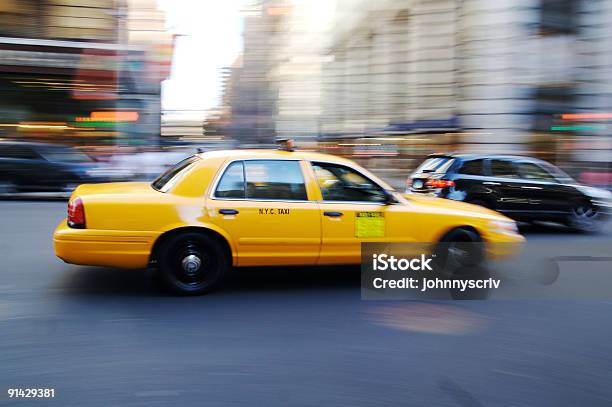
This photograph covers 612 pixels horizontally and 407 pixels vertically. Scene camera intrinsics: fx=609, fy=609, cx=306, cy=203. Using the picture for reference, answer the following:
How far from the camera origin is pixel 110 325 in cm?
480

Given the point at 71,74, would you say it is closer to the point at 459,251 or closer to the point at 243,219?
the point at 243,219

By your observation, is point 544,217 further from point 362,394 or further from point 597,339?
point 362,394

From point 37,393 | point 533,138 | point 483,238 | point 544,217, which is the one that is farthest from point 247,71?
point 37,393

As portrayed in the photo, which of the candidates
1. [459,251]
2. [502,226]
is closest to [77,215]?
[459,251]

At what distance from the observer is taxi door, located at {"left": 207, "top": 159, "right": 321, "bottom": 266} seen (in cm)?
564

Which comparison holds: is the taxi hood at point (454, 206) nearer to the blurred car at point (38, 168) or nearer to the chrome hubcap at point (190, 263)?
the chrome hubcap at point (190, 263)

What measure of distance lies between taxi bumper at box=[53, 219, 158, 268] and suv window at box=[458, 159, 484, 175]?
6258 mm

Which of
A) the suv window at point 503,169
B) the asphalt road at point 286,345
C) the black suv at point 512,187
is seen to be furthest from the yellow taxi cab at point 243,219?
the suv window at point 503,169

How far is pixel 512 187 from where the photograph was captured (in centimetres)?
1028

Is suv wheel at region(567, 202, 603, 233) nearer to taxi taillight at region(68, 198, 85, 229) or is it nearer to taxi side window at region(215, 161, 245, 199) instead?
taxi side window at region(215, 161, 245, 199)

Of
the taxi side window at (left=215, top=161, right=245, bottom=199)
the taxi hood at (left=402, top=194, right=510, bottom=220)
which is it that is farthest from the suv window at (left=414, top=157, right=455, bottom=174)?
the taxi side window at (left=215, top=161, right=245, bottom=199)

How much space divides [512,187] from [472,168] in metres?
0.75

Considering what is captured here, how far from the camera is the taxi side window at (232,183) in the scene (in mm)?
5715

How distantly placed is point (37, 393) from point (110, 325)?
48.5 inches
